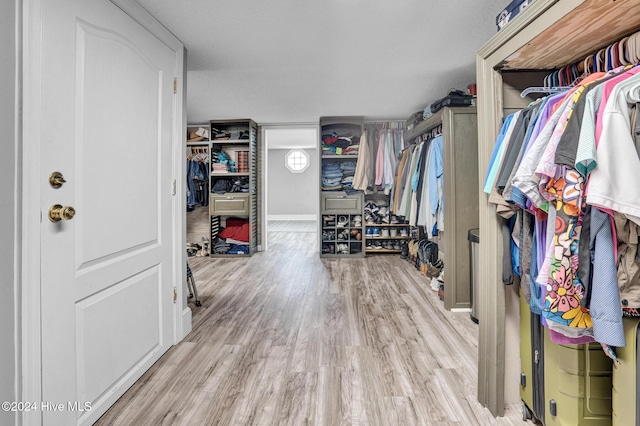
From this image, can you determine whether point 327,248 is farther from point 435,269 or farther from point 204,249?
point 204,249

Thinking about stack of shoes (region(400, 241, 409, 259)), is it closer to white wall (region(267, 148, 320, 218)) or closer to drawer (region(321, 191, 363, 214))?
drawer (region(321, 191, 363, 214))

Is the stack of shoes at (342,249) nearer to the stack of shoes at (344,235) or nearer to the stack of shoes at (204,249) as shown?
the stack of shoes at (344,235)

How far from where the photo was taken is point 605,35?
1.04 metres

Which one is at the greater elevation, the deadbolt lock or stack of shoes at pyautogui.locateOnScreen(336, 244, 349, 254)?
the deadbolt lock

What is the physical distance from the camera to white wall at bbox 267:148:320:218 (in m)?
9.89

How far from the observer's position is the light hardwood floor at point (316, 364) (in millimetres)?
1345

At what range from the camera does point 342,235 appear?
15.5 feet

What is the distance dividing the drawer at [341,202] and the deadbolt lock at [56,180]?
3.68 m

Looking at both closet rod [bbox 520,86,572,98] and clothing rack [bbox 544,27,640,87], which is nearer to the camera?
clothing rack [bbox 544,27,640,87]

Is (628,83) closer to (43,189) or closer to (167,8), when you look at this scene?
Answer: (43,189)

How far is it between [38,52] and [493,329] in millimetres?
2060

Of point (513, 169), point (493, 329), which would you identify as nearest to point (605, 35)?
point (513, 169)

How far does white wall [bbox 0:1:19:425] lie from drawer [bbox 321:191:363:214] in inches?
150

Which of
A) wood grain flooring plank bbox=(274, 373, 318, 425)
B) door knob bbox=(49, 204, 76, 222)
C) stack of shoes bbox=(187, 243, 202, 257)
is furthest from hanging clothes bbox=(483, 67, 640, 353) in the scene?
stack of shoes bbox=(187, 243, 202, 257)
